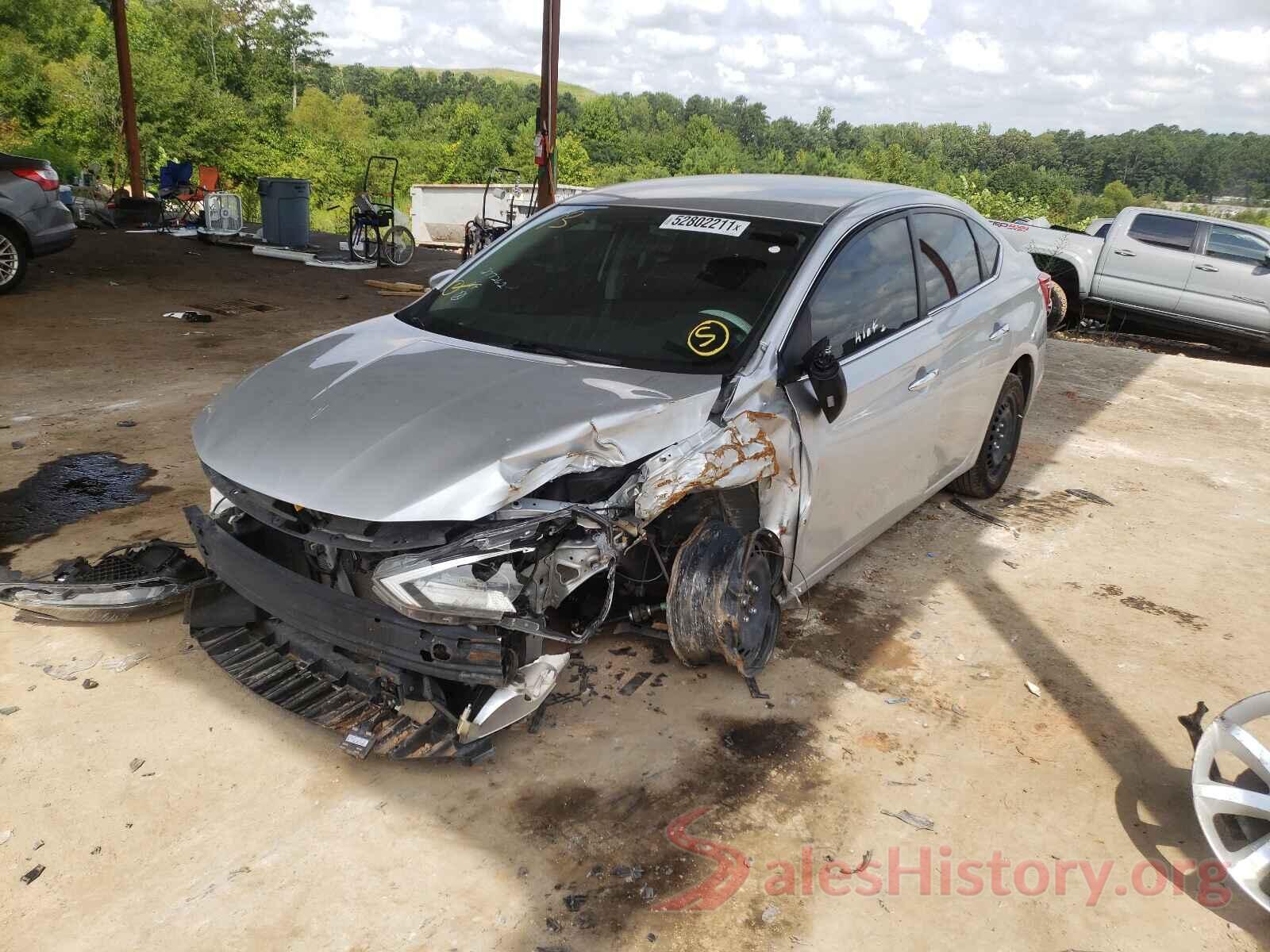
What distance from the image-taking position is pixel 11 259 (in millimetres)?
9547

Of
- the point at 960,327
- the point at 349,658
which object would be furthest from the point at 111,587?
the point at 960,327

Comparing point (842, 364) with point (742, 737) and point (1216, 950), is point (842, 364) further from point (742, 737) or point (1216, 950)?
point (1216, 950)

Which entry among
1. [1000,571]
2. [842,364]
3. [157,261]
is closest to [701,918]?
[842,364]

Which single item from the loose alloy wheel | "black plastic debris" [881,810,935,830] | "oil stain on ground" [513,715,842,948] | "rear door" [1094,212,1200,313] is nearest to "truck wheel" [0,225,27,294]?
the loose alloy wheel

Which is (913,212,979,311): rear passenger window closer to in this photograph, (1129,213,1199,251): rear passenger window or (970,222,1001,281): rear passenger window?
(970,222,1001,281): rear passenger window

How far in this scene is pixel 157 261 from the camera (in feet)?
41.4

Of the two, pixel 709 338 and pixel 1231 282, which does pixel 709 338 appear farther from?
pixel 1231 282

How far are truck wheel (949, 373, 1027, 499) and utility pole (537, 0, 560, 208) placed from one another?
308 inches

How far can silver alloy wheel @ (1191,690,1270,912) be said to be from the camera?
8.35 feet

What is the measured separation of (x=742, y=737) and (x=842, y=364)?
1.41 meters

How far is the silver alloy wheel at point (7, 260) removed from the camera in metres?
9.41

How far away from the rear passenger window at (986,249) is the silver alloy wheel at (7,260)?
30.4 ft

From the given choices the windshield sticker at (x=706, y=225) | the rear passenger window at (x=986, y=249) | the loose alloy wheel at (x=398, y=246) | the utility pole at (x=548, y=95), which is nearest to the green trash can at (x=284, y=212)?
the loose alloy wheel at (x=398, y=246)

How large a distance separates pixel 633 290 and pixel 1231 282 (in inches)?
419
